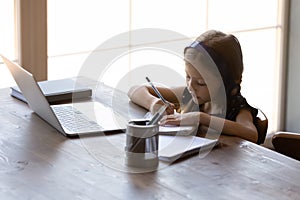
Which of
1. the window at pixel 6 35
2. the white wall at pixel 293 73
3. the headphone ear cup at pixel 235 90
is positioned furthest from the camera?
the white wall at pixel 293 73

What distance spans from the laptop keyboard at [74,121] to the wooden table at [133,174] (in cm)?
8

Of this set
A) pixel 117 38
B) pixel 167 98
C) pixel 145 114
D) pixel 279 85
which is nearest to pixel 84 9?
pixel 117 38

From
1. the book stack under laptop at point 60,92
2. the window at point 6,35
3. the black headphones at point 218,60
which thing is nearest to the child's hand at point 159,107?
the black headphones at point 218,60

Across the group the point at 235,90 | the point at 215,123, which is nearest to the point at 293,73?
the point at 235,90

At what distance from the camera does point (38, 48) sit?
3.20 metres

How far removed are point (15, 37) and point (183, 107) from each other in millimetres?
990

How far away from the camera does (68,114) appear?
2.32m

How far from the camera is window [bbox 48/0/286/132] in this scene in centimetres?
338

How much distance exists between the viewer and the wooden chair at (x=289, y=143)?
2361 mm

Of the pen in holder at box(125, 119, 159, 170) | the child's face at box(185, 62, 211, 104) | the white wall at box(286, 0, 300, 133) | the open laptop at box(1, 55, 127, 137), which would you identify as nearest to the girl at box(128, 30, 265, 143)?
the child's face at box(185, 62, 211, 104)

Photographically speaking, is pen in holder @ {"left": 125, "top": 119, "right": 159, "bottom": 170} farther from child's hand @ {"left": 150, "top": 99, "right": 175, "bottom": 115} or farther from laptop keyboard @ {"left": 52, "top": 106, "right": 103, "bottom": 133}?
child's hand @ {"left": 150, "top": 99, "right": 175, "bottom": 115}

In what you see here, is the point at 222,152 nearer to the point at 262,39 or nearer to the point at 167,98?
the point at 167,98

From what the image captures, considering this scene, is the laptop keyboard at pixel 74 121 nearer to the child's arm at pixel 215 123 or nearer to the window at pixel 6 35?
the child's arm at pixel 215 123

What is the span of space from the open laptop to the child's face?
0.91 feet
